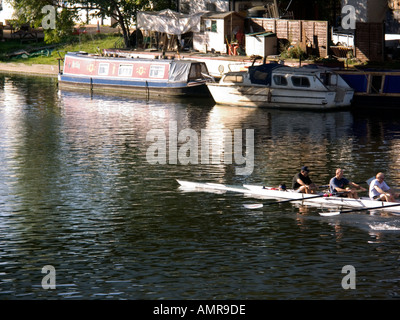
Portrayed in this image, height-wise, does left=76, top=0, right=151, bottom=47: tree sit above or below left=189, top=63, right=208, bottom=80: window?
above

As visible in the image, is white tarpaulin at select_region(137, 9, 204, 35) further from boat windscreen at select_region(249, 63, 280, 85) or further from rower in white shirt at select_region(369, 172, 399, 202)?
rower in white shirt at select_region(369, 172, 399, 202)

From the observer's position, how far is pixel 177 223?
26922mm

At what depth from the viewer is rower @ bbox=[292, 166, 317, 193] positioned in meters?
29.0

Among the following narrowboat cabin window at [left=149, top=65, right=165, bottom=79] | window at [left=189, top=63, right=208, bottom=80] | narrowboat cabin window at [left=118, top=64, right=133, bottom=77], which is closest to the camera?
window at [left=189, top=63, right=208, bottom=80]

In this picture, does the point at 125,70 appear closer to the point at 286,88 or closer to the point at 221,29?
the point at 221,29

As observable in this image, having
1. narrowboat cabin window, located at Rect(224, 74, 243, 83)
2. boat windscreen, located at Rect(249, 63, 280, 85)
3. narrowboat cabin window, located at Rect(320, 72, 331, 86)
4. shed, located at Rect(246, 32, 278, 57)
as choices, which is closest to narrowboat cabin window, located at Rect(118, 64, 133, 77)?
shed, located at Rect(246, 32, 278, 57)

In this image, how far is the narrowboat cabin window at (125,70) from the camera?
203ft

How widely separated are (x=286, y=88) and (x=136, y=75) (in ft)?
49.3

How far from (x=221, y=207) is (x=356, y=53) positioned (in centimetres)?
3299

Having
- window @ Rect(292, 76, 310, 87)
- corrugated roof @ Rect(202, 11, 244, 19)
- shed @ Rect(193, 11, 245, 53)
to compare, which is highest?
corrugated roof @ Rect(202, 11, 244, 19)

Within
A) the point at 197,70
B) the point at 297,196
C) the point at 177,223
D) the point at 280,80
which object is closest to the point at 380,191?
the point at 297,196

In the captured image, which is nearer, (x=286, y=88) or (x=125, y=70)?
(x=286, y=88)

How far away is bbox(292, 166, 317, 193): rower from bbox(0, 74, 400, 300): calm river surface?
0.80 meters

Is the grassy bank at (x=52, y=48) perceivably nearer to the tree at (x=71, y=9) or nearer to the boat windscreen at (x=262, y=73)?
the tree at (x=71, y=9)
